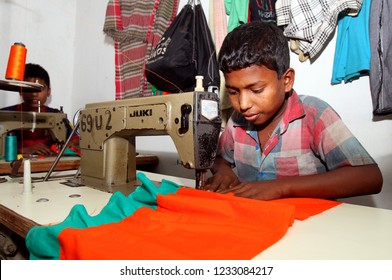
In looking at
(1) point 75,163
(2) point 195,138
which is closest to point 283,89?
(2) point 195,138

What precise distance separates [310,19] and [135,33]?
4.92ft

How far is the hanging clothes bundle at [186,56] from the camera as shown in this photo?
1.86 metres

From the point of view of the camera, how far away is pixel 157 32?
2.41 metres

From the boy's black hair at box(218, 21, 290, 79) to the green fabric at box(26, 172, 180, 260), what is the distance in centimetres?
46

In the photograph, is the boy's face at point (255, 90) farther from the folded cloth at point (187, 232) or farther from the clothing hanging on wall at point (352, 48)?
the clothing hanging on wall at point (352, 48)

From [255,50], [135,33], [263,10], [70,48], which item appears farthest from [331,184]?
[70,48]

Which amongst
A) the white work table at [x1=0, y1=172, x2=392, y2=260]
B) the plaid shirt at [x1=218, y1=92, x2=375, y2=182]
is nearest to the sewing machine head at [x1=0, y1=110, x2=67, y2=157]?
the white work table at [x1=0, y1=172, x2=392, y2=260]

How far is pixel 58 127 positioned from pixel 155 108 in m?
1.30

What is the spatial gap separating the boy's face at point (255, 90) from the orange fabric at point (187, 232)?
373mm

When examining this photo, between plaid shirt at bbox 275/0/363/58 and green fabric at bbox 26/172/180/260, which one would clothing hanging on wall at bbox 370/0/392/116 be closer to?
plaid shirt at bbox 275/0/363/58

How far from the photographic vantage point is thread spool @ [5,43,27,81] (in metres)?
1.48

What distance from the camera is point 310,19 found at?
159 centimetres

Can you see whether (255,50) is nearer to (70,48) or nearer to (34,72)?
(34,72)
